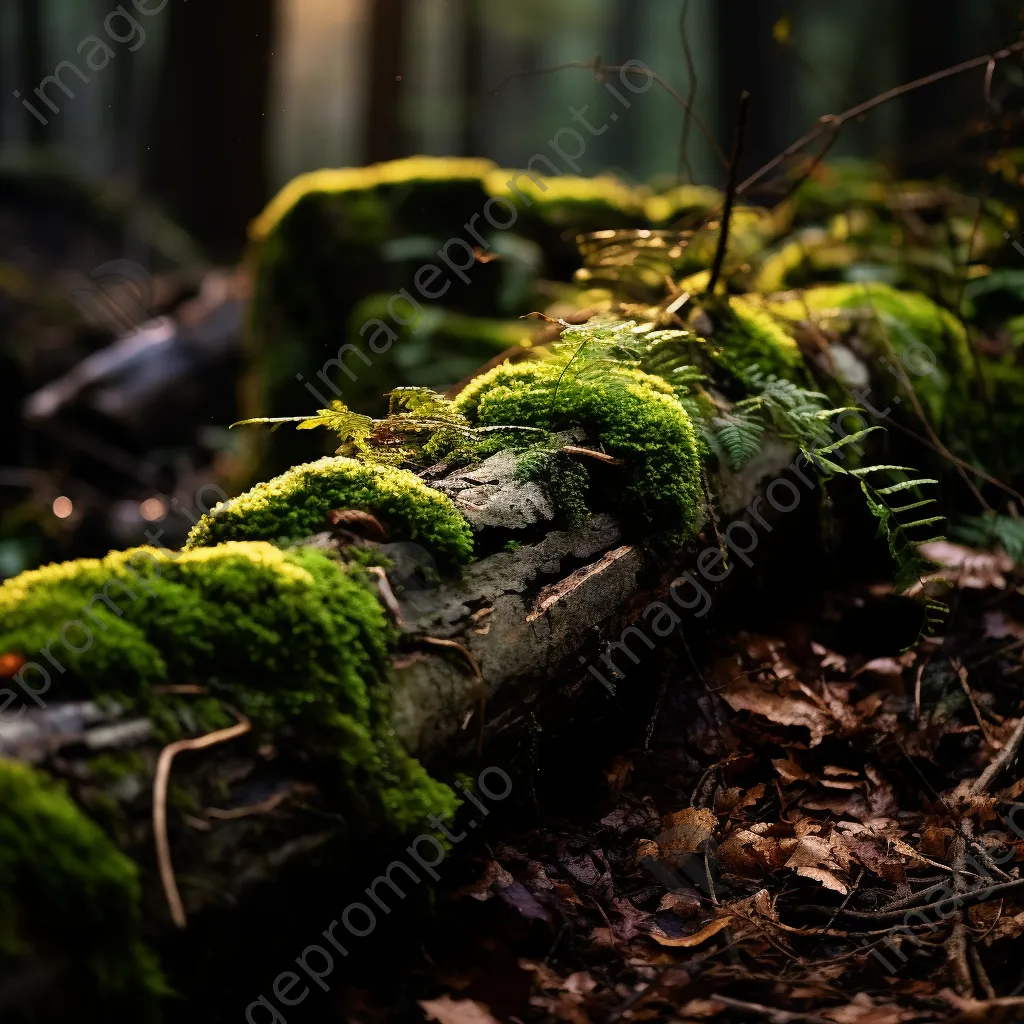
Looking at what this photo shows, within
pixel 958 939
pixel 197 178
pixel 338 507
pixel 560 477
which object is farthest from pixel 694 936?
pixel 197 178

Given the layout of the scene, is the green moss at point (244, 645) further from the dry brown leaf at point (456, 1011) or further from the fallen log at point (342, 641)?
the dry brown leaf at point (456, 1011)

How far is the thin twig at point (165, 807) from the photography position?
162 centimetres

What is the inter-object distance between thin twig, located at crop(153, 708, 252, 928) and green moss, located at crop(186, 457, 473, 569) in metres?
0.67

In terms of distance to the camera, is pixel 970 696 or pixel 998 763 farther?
pixel 970 696

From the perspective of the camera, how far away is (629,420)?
2855 millimetres

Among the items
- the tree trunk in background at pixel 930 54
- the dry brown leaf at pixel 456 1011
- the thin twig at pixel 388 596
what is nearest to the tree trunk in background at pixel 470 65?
the tree trunk in background at pixel 930 54

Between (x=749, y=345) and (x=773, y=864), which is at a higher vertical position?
(x=749, y=345)

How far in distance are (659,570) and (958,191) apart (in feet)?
20.2

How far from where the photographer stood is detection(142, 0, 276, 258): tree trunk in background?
520 inches

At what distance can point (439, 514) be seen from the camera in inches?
95.1

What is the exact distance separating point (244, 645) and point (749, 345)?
8.54 feet

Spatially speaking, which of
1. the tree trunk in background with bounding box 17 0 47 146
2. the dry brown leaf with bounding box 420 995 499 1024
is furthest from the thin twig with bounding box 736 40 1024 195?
the tree trunk in background with bounding box 17 0 47 146

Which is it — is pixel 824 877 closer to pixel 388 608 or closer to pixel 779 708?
pixel 779 708

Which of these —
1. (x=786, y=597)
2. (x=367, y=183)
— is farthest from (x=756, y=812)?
(x=367, y=183)
